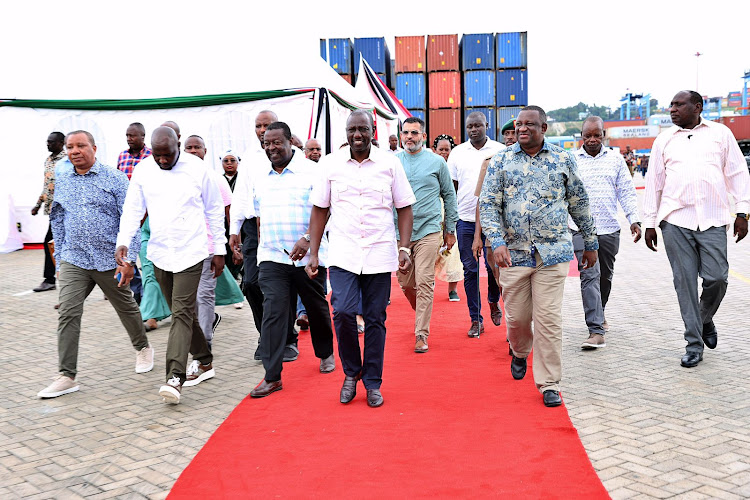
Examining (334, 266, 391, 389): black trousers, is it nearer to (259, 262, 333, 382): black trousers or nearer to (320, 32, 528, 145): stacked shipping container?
(259, 262, 333, 382): black trousers

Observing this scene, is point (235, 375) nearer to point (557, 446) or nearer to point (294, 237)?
point (294, 237)

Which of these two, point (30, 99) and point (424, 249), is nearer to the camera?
point (424, 249)

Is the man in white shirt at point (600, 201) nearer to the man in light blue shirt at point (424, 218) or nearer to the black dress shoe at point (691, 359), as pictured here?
the black dress shoe at point (691, 359)

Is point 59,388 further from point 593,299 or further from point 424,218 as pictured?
point 593,299

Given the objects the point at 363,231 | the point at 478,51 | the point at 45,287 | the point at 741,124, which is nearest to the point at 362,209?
the point at 363,231

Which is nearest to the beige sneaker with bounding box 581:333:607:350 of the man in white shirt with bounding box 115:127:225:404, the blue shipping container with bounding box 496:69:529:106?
the man in white shirt with bounding box 115:127:225:404

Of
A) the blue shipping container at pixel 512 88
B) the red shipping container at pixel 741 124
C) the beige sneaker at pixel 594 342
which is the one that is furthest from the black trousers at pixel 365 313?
the red shipping container at pixel 741 124

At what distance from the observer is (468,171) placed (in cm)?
731

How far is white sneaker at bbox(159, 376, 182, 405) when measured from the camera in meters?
4.88

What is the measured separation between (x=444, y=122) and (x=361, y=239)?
26.4 m

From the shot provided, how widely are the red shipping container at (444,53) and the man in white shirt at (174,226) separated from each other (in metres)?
27.4

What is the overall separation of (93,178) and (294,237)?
1.64 m

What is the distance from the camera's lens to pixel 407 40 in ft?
104

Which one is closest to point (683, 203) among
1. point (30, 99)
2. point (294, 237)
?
point (294, 237)
